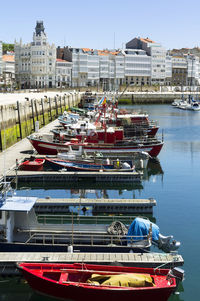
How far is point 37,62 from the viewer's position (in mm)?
149500

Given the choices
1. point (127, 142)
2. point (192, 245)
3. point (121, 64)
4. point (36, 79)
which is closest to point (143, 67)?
point (121, 64)

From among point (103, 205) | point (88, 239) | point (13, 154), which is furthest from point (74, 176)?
point (88, 239)

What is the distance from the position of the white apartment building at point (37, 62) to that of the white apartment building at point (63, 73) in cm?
257

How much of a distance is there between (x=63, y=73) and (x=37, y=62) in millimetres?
11025

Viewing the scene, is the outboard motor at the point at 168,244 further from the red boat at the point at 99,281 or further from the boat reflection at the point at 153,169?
the boat reflection at the point at 153,169

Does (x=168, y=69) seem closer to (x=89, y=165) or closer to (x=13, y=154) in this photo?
(x=13, y=154)

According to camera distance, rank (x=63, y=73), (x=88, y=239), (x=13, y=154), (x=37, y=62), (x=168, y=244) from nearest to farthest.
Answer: (x=88, y=239), (x=168, y=244), (x=13, y=154), (x=37, y=62), (x=63, y=73)

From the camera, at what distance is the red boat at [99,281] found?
535 inches

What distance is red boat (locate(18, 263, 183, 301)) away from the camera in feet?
44.6

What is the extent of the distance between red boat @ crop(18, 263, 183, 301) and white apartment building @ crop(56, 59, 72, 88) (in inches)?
5600

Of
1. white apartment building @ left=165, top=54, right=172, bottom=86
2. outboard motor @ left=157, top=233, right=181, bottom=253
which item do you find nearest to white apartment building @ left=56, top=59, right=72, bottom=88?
white apartment building @ left=165, top=54, right=172, bottom=86

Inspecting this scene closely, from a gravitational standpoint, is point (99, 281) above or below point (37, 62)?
below

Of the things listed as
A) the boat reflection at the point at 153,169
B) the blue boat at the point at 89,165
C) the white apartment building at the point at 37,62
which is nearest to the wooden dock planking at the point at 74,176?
the blue boat at the point at 89,165

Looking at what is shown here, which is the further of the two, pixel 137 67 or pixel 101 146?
pixel 137 67
